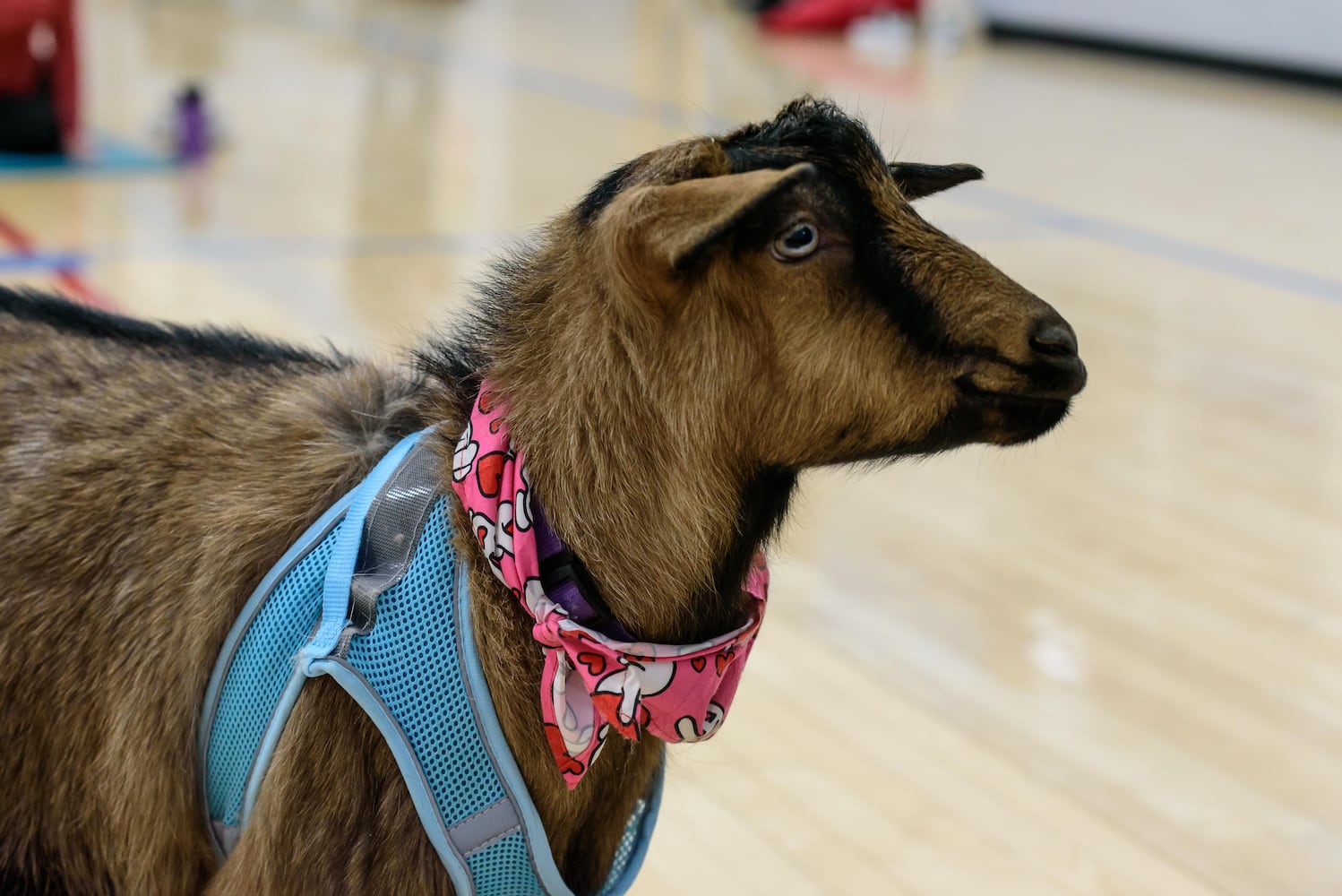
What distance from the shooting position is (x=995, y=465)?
3.51 metres

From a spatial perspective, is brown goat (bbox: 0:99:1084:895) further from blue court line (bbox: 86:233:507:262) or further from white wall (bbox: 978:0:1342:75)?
white wall (bbox: 978:0:1342:75)

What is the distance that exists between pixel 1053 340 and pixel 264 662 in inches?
32.0

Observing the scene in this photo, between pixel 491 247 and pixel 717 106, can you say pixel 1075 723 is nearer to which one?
pixel 491 247

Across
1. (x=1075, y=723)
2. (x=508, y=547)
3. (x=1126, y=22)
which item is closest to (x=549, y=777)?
(x=508, y=547)

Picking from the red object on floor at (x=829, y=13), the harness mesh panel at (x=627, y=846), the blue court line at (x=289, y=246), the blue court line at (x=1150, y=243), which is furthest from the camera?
the red object on floor at (x=829, y=13)

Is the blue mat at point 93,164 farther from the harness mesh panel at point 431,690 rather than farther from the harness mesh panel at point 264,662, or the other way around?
the harness mesh panel at point 431,690

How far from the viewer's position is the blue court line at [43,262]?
412cm

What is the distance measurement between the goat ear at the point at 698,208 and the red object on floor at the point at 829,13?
9.99 metres

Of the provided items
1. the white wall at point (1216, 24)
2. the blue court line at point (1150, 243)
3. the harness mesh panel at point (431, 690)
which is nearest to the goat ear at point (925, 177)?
the harness mesh panel at point (431, 690)

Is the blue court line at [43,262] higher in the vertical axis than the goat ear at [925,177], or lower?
lower

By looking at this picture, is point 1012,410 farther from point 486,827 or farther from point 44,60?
point 44,60

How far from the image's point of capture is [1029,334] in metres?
1.25

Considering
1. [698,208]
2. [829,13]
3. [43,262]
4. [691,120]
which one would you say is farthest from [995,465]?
[829,13]

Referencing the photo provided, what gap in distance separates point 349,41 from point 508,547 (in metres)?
8.56
